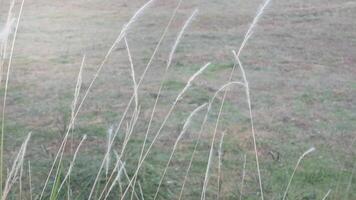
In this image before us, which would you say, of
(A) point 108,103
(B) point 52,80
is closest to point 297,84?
(A) point 108,103

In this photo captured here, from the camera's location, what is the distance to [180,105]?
3312mm

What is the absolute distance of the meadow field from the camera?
2.08m

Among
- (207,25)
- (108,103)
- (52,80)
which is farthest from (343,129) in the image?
(207,25)

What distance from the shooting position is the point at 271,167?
8.44ft

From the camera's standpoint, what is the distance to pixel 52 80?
3771 mm

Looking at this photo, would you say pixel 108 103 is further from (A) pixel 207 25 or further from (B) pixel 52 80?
(A) pixel 207 25

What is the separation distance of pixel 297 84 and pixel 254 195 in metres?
1.56

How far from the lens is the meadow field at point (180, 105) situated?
82.0 inches

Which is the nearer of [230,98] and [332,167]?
[332,167]

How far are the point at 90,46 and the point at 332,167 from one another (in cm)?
249

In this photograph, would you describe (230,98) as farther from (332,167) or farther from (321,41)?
(321,41)

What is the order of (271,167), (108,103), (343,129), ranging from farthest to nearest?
(108,103), (343,129), (271,167)

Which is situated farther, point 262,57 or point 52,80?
point 262,57

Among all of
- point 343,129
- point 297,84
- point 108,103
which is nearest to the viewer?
point 343,129
